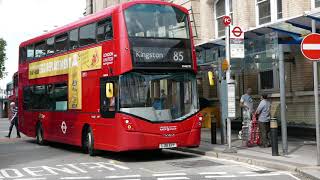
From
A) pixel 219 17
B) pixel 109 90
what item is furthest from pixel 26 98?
pixel 219 17

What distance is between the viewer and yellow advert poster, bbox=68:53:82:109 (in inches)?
648

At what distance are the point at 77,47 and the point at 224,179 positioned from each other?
7.77m

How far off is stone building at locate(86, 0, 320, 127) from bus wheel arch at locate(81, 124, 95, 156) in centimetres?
463

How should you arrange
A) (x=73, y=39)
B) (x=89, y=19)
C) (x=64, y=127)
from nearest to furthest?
1. (x=89, y=19)
2. (x=73, y=39)
3. (x=64, y=127)

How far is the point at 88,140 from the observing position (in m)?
16.1

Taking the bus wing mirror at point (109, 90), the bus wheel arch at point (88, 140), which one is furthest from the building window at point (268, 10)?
the bus wing mirror at point (109, 90)

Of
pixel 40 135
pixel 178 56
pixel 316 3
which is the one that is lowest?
pixel 40 135

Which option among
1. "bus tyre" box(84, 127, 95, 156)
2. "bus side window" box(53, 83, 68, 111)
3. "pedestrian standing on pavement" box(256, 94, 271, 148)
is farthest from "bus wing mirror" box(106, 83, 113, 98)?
"pedestrian standing on pavement" box(256, 94, 271, 148)

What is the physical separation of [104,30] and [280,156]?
234 inches

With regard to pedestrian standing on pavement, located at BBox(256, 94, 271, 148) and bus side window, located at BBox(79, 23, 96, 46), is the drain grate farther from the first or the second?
bus side window, located at BBox(79, 23, 96, 46)

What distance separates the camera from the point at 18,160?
15.6m

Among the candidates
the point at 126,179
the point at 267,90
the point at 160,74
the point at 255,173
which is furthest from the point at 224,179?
the point at 267,90

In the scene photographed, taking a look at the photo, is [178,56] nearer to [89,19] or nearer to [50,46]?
[89,19]

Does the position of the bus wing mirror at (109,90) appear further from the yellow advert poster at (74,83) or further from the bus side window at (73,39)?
the bus side window at (73,39)
